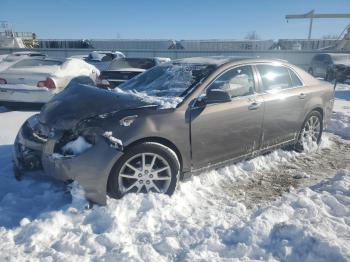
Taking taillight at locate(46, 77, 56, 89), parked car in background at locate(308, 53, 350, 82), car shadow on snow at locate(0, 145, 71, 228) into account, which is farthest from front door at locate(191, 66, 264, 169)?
parked car in background at locate(308, 53, 350, 82)

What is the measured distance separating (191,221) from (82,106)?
5.48 ft

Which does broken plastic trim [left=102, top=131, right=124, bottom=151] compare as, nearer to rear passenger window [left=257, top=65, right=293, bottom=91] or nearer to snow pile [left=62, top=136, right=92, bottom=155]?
snow pile [left=62, top=136, right=92, bottom=155]

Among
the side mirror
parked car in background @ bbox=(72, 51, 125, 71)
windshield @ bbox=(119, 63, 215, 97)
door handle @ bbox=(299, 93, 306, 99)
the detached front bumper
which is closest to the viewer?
the detached front bumper

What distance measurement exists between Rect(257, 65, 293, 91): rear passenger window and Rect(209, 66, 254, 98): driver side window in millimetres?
254

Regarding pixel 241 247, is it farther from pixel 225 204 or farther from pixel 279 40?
pixel 279 40

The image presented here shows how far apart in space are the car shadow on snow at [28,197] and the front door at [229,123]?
61.2 inches

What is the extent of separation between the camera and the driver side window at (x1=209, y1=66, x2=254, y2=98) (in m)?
4.28

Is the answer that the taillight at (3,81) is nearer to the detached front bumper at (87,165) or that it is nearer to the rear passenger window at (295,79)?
the detached front bumper at (87,165)

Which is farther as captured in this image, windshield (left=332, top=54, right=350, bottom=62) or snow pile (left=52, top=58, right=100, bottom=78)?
windshield (left=332, top=54, right=350, bottom=62)

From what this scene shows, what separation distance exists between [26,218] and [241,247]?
2.00 m

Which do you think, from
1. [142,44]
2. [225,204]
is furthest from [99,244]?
[142,44]

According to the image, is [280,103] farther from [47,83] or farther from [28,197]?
[47,83]

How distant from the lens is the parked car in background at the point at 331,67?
49.3ft

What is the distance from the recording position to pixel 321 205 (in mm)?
3621
